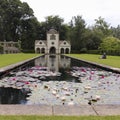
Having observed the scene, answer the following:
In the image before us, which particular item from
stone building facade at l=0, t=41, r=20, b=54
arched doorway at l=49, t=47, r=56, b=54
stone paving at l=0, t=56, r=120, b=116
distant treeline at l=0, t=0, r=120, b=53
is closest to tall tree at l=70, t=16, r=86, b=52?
distant treeline at l=0, t=0, r=120, b=53

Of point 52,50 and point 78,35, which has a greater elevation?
point 78,35

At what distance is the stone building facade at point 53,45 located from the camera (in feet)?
253

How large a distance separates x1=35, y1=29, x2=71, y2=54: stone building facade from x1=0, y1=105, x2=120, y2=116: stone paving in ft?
234

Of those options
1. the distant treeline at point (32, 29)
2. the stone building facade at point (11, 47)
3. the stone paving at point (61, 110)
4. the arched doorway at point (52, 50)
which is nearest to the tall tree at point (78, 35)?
the distant treeline at point (32, 29)

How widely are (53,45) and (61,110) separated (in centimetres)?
7389

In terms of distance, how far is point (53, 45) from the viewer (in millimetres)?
79188

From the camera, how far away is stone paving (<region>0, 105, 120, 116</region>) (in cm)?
525

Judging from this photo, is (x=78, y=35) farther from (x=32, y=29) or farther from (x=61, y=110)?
(x=61, y=110)

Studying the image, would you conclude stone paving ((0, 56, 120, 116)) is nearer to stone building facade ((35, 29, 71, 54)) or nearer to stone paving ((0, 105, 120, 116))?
stone paving ((0, 105, 120, 116))

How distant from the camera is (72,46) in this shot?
77.7 m

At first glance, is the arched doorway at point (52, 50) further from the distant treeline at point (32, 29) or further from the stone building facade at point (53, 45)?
the distant treeline at point (32, 29)

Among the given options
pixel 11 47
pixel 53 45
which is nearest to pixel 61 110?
pixel 11 47

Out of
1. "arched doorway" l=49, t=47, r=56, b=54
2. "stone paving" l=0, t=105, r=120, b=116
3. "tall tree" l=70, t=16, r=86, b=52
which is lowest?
"arched doorway" l=49, t=47, r=56, b=54

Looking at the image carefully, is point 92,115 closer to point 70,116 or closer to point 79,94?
point 70,116
